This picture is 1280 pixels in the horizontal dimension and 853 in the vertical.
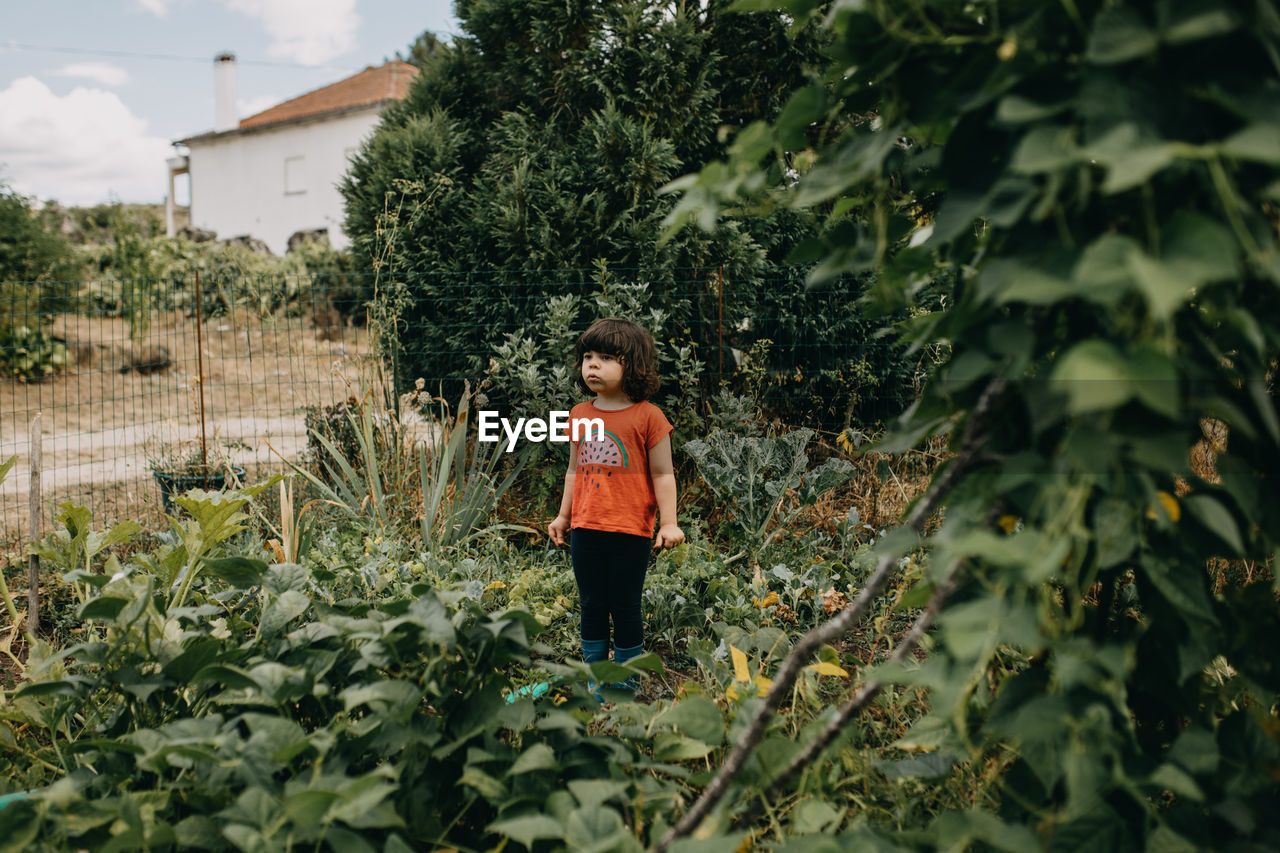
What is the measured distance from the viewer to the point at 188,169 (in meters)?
25.4

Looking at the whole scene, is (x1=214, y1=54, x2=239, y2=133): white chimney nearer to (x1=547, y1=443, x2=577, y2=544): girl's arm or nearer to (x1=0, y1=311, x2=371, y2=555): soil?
(x1=0, y1=311, x2=371, y2=555): soil

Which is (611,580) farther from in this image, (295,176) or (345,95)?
(345,95)

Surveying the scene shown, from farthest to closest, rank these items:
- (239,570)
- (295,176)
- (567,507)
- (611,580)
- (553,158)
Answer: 1. (295,176)
2. (553,158)
3. (567,507)
4. (611,580)
5. (239,570)

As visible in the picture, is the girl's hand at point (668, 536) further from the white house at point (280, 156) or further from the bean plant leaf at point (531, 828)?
the white house at point (280, 156)

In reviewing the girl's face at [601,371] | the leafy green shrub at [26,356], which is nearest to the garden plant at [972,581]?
the girl's face at [601,371]

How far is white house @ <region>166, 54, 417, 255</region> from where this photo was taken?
21094mm

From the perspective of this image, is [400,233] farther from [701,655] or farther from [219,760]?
[219,760]

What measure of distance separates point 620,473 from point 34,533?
2.07 m

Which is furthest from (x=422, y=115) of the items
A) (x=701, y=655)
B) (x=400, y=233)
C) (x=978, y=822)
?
(x=978, y=822)

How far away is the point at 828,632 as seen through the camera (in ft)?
3.67

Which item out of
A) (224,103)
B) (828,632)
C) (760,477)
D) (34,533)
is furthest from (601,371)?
(224,103)

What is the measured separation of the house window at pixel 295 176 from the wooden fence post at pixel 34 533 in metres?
21.4

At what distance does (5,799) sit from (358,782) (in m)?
0.92

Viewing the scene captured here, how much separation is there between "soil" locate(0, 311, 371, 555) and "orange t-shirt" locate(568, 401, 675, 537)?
5.56 ft
